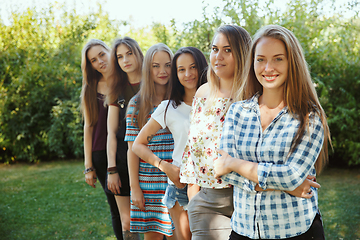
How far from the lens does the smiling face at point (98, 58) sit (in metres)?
3.16

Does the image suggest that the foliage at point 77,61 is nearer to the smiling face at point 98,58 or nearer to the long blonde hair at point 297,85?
the smiling face at point 98,58

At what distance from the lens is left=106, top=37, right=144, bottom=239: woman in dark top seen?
280cm

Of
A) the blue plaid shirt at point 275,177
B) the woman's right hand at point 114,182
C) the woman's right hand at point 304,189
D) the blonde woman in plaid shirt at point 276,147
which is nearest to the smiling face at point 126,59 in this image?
the woman's right hand at point 114,182

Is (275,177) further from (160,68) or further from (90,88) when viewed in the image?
(90,88)

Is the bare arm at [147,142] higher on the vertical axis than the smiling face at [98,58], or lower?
lower

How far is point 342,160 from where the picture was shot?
629 centimetres

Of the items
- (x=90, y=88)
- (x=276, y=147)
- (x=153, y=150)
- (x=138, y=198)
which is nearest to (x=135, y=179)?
(x=138, y=198)

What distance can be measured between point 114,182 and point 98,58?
1268 millimetres

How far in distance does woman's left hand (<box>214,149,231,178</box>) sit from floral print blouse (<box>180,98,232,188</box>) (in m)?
0.16

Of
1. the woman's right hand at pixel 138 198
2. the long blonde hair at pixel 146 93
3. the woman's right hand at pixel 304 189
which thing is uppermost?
the long blonde hair at pixel 146 93

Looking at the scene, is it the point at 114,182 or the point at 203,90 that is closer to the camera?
the point at 203,90

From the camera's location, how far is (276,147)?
1.45 metres

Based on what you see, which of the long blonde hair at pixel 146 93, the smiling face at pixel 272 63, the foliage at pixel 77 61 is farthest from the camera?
the foliage at pixel 77 61

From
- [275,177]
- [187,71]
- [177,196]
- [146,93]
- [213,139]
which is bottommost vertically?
[177,196]
